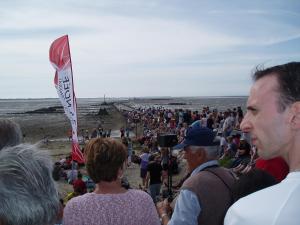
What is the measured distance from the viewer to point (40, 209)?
159 centimetres

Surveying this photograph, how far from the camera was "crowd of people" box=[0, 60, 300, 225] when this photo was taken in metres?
1.36

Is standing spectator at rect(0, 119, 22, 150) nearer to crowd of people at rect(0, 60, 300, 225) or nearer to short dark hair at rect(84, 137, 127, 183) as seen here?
crowd of people at rect(0, 60, 300, 225)

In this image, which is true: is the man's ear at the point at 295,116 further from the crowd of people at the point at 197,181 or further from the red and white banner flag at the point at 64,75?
the red and white banner flag at the point at 64,75

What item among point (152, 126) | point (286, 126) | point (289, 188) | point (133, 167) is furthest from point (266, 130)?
point (152, 126)

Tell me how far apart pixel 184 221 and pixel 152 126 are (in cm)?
2577

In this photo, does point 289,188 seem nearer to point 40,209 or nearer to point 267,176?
point 40,209

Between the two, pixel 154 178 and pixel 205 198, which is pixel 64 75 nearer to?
pixel 154 178

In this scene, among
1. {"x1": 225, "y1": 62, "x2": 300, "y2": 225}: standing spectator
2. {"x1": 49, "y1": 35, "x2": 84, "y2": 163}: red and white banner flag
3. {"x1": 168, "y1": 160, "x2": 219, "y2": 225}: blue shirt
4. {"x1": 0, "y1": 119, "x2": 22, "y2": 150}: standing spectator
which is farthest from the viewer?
{"x1": 49, "y1": 35, "x2": 84, "y2": 163}: red and white banner flag

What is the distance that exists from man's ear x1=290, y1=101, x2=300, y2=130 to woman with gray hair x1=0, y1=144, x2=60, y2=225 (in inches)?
40.9

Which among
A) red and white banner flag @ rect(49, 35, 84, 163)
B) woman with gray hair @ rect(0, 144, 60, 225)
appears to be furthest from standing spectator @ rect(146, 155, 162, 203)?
woman with gray hair @ rect(0, 144, 60, 225)

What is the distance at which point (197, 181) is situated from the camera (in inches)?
113

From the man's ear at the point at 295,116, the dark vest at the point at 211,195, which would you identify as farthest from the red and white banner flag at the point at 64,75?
the man's ear at the point at 295,116

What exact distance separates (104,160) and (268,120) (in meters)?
1.58

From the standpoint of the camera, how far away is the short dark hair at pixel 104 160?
284cm
